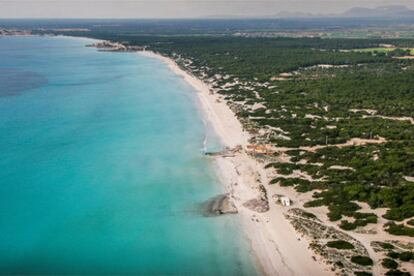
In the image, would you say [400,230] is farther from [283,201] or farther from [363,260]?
[283,201]

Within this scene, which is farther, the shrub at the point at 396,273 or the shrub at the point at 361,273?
the shrub at the point at 361,273

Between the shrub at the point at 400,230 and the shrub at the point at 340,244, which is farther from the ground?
the shrub at the point at 400,230

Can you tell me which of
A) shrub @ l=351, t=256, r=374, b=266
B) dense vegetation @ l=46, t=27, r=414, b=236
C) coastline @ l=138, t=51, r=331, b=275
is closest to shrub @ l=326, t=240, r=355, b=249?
shrub @ l=351, t=256, r=374, b=266

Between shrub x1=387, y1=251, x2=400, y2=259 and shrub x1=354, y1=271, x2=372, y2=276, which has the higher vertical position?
shrub x1=387, y1=251, x2=400, y2=259

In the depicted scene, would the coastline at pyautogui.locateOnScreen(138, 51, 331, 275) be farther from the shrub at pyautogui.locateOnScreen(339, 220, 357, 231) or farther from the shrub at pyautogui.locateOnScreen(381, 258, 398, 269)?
the shrub at pyautogui.locateOnScreen(381, 258, 398, 269)

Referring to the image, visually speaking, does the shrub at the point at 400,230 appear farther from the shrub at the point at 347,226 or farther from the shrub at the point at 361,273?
the shrub at the point at 361,273

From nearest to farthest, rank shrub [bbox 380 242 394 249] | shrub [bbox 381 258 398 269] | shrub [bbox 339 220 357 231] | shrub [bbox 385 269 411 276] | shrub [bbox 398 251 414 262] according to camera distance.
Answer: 1. shrub [bbox 385 269 411 276]
2. shrub [bbox 381 258 398 269]
3. shrub [bbox 398 251 414 262]
4. shrub [bbox 380 242 394 249]
5. shrub [bbox 339 220 357 231]

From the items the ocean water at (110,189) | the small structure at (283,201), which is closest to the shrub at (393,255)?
the ocean water at (110,189)

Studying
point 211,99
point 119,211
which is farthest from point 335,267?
point 211,99
